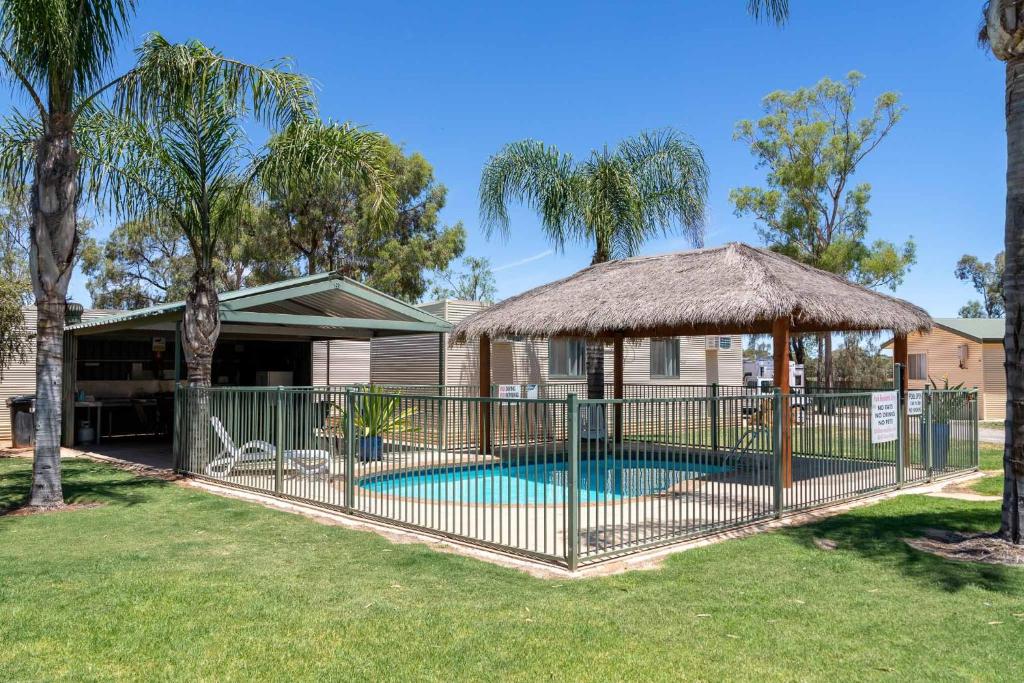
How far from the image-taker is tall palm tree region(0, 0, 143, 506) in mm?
9211

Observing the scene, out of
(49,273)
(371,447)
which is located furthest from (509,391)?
(49,273)

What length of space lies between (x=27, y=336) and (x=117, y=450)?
3.20m

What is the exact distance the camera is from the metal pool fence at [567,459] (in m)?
7.13

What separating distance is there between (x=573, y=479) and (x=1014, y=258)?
4946mm

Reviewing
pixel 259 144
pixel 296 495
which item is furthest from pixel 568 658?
pixel 259 144

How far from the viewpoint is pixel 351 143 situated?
1180 centimetres

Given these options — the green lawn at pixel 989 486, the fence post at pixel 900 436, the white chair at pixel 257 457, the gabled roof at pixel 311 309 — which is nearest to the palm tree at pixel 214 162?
the gabled roof at pixel 311 309

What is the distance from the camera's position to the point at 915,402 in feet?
38.8

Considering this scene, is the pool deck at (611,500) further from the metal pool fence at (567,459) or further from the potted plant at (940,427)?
the potted plant at (940,427)

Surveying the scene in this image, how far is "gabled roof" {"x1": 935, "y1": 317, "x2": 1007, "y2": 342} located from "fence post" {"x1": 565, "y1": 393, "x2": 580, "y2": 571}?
25.8 meters

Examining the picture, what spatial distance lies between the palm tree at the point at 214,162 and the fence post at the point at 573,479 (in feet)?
20.0

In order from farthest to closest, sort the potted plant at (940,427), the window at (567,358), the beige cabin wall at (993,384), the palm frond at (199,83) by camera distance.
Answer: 1. the beige cabin wall at (993,384)
2. the window at (567,358)
3. the potted plant at (940,427)
4. the palm frond at (199,83)

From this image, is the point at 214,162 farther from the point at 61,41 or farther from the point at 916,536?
the point at 916,536

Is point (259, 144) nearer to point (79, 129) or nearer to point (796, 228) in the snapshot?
point (79, 129)
